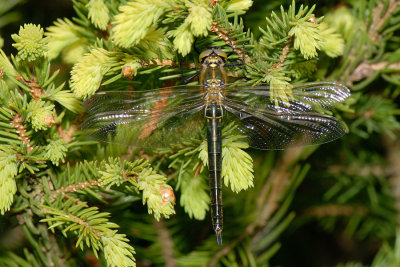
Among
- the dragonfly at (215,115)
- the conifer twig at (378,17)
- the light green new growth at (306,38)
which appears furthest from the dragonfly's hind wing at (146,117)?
the conifer twig at (378,17)

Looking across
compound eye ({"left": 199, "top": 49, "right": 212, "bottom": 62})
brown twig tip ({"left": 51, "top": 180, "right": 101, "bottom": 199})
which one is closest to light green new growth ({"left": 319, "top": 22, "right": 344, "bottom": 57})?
compound eye ({"left": 199, "top": 49, "right": 212, "bottom": 62})

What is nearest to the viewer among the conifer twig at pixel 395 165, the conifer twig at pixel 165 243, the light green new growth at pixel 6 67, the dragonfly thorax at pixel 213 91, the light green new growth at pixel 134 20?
the light green new growth at pixel 134 20

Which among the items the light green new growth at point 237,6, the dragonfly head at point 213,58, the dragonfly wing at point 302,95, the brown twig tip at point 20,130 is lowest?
the brown twig tip at point 20,130

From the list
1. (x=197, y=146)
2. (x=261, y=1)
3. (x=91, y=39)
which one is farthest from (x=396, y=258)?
(x=91, y=39)

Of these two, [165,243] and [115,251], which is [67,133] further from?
[165,243]

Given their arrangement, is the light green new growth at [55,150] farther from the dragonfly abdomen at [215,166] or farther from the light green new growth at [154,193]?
the dragonfly abdomen at [215,166]

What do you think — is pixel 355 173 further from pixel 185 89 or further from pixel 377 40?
pixel 185 89
